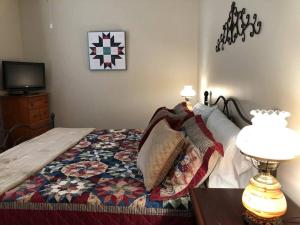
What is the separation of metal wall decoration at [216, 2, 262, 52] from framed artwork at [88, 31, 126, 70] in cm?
206

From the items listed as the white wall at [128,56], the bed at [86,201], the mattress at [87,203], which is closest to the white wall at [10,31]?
the white wall at [128,56]

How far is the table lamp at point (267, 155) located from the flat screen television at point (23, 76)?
3757 mm

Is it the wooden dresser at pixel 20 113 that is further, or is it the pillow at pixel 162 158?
the wooden dresser at pixel 20 113

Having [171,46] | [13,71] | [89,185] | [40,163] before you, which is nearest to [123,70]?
[171,46]

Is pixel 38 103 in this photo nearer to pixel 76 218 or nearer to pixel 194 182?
pixel 76 218

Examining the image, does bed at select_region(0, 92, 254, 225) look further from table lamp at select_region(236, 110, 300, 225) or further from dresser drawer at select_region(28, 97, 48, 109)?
dresser drawer at select_region(28, 97, 48, 109)

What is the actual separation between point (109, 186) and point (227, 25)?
1687 mm

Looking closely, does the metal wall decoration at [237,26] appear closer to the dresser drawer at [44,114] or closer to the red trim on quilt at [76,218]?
the red trim on quilt at [76,218]

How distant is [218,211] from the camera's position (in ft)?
3.51

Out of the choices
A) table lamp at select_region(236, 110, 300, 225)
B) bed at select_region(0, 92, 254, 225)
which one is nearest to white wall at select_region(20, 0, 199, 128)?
bed at select_region(0, 92, 254, 225)

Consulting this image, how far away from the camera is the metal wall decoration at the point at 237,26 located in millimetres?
1556

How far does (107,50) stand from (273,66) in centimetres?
328

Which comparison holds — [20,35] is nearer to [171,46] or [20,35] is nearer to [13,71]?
[13,71]

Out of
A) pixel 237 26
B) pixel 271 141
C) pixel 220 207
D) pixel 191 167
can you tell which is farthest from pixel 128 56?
pixel 271 141
